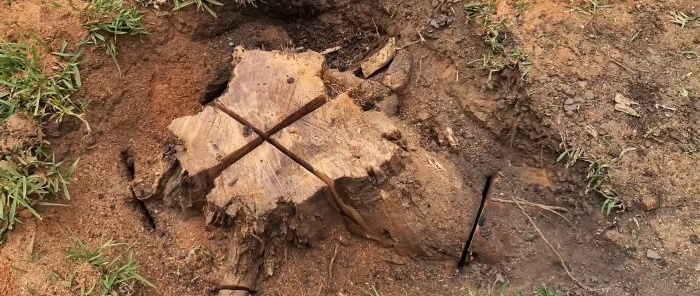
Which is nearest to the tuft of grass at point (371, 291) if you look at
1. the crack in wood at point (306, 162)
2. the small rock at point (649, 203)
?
the crack in wood at point (306, 162)

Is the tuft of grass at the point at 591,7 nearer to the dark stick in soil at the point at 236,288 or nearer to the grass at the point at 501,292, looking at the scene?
the grass at the point at 501,292

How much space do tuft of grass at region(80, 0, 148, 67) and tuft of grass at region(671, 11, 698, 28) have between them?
103 inches

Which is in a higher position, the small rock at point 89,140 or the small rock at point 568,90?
the small rock at point 568,90

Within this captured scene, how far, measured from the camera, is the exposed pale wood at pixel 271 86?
2.63 meters

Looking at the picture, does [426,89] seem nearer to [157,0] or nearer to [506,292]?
[506,292]

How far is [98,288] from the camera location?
2555mm

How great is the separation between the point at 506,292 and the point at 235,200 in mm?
1236

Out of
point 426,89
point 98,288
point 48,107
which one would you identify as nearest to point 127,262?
point 98,288

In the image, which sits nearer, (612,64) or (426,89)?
(612,64)

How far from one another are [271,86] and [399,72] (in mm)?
761

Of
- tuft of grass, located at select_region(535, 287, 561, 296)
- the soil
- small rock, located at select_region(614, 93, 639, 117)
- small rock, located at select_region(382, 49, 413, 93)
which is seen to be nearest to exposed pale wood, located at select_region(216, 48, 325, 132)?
the soil

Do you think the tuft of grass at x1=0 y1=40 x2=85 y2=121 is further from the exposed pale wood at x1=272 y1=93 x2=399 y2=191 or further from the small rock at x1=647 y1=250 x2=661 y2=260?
the small rock at x1=647 y1=250 x2=661 y2=260

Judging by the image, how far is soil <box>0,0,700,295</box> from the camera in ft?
8.79

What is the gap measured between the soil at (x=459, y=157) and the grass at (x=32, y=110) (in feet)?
0.21
